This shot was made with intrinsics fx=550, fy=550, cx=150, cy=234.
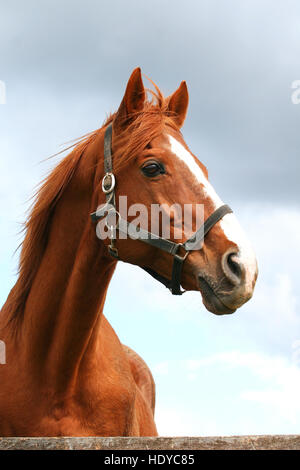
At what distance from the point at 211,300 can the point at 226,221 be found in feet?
1.98

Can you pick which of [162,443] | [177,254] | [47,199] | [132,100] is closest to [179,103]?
[132,100]

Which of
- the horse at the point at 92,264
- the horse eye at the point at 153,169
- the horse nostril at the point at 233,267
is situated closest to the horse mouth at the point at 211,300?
the horse at the point at 92,264

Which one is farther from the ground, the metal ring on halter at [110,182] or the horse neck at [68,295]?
the metal ring on halter at [110,182]

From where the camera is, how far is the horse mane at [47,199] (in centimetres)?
491

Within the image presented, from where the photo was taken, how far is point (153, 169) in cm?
449

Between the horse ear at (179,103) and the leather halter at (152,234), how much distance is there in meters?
0.72

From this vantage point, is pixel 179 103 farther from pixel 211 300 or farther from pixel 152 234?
pixel 211 300

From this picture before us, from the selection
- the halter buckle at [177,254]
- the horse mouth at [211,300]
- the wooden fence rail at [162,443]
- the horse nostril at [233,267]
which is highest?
the halter buckle at [177,254]

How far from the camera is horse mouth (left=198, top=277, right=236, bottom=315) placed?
4094 mm

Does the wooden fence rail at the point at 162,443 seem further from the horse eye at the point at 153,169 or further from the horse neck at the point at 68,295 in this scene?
the horse eye at the point at 153,169

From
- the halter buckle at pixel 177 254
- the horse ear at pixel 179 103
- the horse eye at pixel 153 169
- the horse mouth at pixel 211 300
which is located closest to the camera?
the horse mouth at pixel 211 300

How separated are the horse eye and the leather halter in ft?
1.05
